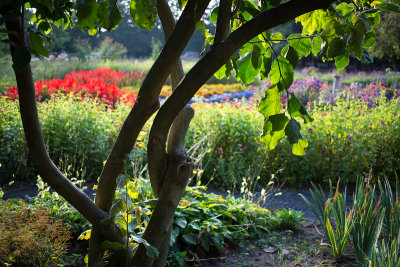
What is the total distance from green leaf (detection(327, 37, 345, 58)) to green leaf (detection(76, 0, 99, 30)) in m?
0.76

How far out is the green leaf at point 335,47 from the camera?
1.12 metres

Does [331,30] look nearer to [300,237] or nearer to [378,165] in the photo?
[300,237]

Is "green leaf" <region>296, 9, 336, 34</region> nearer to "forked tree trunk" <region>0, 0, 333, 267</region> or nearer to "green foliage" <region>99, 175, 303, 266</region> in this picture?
"forked tree trunk" <region>0, 0, 333, 267</region>

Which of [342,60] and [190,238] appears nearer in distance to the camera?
[342,60]

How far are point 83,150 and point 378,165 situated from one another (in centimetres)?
410

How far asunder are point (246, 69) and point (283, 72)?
194mm

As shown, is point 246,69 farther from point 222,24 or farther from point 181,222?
point 181,222

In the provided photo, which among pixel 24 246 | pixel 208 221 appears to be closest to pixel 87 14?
pixel 24 246

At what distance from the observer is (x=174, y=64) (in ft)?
4.51

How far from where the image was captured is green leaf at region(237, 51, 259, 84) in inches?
54.6

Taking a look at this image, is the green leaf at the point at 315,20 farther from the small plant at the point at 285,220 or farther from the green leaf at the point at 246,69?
the small plant at the point at 285,220

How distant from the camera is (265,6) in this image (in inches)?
52.0

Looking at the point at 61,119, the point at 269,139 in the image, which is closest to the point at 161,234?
the point at 269,139

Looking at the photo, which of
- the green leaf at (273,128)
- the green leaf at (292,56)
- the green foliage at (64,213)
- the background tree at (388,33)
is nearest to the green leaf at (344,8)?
the green leaf at (292,56)
